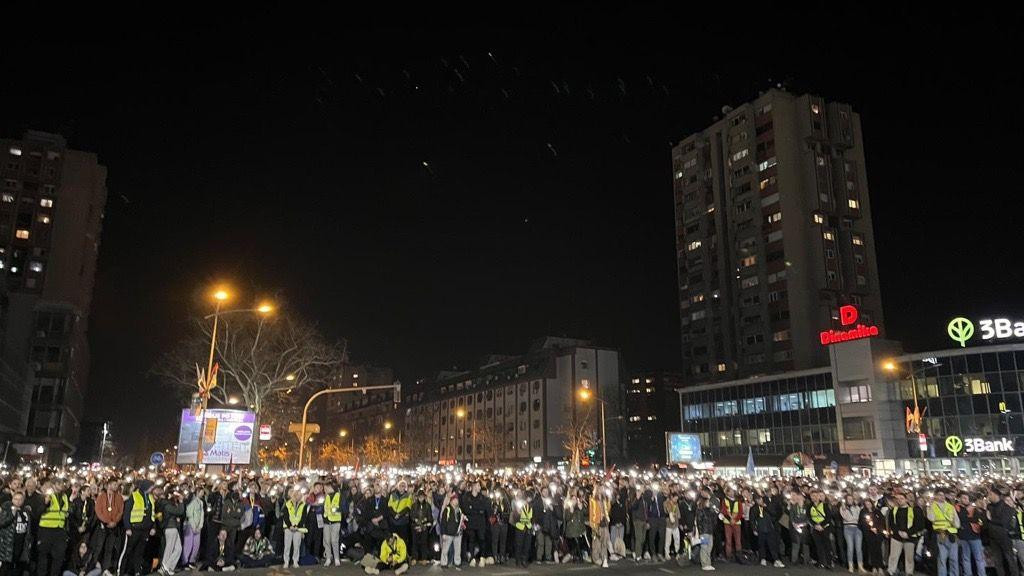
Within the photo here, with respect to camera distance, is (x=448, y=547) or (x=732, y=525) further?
(x=732, y=525)

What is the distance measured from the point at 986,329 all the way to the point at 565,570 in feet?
181

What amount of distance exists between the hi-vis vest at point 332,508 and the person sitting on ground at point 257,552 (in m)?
1.66

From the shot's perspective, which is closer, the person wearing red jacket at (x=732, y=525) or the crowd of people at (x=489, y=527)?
the crowd of people at (x=489, y=527)

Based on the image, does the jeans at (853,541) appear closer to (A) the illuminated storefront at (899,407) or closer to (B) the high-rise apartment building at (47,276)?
(A) the illuminated storefront at (899,407)

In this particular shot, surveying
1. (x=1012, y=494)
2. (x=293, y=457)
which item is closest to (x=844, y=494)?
(x=1012, y=494)

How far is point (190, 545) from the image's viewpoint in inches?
609

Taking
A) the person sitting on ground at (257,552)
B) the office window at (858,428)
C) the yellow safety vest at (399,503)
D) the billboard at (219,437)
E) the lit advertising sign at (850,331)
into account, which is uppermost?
the lit advertising sign at (850,331)

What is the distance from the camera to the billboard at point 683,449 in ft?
192

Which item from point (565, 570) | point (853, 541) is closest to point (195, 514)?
point (565, 570)

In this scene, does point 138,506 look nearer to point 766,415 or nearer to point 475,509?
point 475,509

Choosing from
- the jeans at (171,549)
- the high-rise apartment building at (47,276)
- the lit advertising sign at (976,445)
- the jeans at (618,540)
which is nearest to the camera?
the jeans at (171,549)

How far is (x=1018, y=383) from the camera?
5531cm

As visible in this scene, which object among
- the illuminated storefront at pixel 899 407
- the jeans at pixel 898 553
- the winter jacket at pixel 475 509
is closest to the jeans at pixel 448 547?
Answer: the winter jacket at pixel 475 509

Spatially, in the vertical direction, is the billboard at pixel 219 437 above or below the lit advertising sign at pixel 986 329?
below
